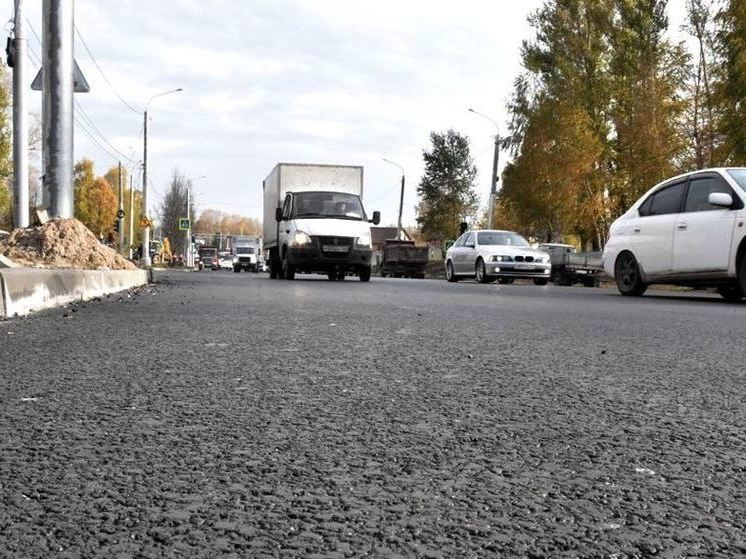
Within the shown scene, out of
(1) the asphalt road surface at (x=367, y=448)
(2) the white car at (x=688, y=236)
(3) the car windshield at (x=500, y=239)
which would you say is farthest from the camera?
(3) the car windshield at (x=500, y=239)

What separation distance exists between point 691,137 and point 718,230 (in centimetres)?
1911

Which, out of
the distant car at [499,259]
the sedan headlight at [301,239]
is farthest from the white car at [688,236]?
the distant car at [499,259]

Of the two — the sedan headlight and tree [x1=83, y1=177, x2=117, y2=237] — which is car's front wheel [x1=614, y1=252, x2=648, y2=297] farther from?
tree [x1=83, y1=177, x2=117, y2=237]

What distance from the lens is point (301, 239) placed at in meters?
19.3

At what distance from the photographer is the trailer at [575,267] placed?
29.6 meters

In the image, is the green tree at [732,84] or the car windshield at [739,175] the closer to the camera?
the car windshield at [739,175]

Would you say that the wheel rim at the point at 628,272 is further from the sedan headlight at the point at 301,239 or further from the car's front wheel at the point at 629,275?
the sedan headlight at the point at 301,239

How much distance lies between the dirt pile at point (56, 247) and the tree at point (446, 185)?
6299 centimetres

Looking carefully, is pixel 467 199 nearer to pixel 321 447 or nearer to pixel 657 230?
pixel 657 230

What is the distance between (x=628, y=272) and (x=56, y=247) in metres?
8.98

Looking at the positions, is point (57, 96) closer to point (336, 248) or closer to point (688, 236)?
point (336, 248)

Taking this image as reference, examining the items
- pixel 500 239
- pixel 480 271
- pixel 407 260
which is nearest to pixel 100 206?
pixel 407 260

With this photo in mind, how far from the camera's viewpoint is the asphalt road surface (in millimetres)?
1908

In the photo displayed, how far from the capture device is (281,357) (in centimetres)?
493
